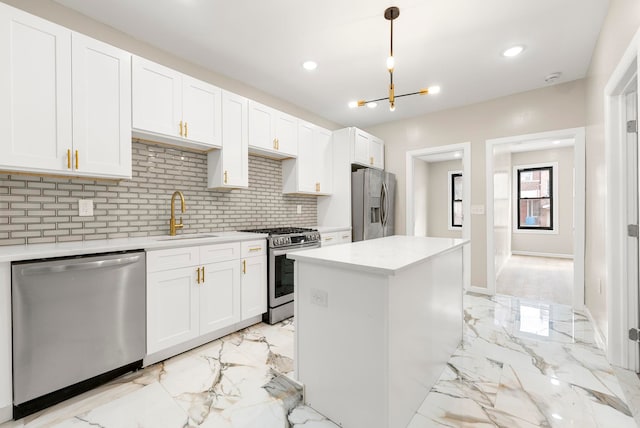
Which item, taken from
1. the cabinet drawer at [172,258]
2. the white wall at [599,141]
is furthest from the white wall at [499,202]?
the cabinet drawer at [172,258]

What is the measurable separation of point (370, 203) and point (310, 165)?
3.42 ft

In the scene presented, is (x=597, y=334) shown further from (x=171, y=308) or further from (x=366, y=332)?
(x=171, y=308)

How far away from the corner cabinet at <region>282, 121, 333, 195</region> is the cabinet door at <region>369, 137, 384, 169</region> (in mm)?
723

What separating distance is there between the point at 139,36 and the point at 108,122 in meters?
0.98

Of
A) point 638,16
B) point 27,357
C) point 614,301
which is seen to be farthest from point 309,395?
point 638,16

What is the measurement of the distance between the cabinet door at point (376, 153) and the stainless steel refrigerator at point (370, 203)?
0.99 ft

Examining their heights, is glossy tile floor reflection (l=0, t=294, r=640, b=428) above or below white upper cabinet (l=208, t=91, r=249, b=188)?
below

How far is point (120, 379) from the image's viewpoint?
2027mm

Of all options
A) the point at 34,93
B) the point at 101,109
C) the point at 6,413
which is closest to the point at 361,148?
the point at 101,109

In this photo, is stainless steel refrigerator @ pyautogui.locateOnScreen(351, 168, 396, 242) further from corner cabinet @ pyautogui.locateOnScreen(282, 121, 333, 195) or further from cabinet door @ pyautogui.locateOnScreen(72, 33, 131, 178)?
cabinet door @ pyautogui.locateOnScreen(72, 33, 131, 178)

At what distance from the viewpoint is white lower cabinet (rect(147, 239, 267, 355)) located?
218cm

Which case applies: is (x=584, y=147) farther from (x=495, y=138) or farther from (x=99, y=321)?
(x=99, y=321)

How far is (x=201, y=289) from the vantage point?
2.45 meters

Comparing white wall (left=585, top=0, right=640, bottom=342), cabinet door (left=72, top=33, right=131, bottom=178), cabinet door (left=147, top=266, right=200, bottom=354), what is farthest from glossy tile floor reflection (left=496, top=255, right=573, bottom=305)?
cabinet door (left=72, top=33, right=131, bottom=178)
